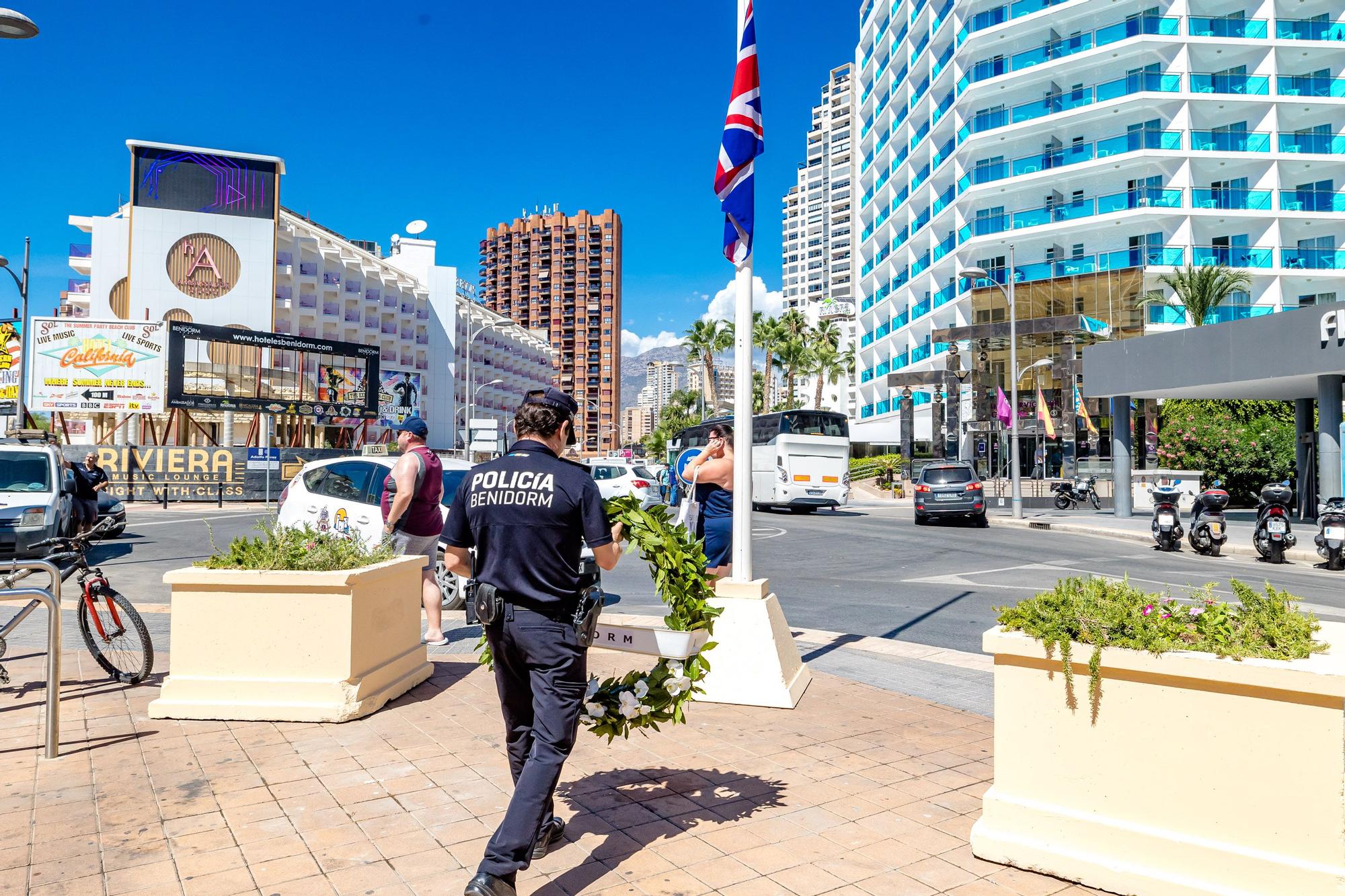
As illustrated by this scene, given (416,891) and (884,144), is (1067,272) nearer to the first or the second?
(884,144)

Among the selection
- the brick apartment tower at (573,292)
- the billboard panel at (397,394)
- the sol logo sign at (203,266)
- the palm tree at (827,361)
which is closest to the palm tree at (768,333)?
the palm tree at (827,361)

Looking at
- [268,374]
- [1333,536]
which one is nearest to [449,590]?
[1333,536]

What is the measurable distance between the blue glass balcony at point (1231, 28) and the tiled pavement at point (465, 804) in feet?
163

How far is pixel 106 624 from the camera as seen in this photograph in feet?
20.0

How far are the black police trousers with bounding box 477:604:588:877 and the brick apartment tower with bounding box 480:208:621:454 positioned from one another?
15310 centimetres

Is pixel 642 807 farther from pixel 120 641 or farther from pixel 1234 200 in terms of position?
pixel 1234 200

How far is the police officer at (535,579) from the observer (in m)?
3.19

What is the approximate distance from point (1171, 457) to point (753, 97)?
1212 inches

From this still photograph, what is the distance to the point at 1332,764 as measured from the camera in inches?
112

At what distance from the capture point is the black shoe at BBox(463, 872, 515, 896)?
298 cm

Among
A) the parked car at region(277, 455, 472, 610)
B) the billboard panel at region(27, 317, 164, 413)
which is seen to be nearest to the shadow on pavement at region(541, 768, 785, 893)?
the parked car at region(277, 455, 472, 610)

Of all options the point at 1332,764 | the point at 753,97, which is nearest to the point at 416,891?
the point at 1332,764

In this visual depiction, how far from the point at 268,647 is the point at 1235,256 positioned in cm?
4730

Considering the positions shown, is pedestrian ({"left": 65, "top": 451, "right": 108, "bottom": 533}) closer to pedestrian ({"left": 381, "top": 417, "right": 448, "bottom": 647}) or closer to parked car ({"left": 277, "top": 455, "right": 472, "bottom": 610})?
parked car ({"left": 277, "top": 455, "right": 472, "bottom": 610})
